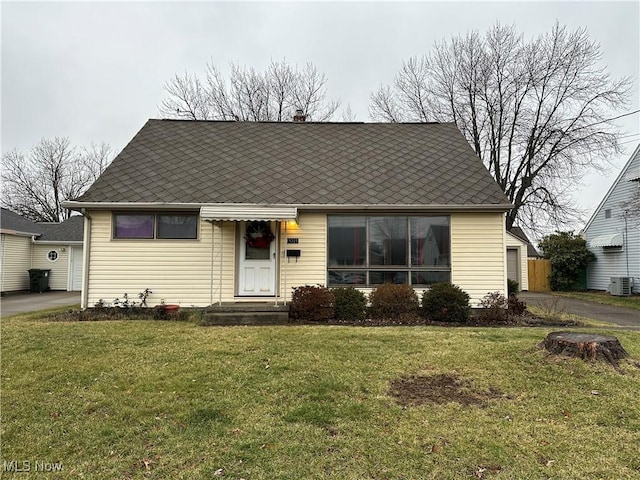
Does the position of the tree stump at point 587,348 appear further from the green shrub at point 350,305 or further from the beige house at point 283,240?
the beige house at point 283,240

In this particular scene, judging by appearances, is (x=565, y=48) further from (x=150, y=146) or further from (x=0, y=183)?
(x=0, y=183)

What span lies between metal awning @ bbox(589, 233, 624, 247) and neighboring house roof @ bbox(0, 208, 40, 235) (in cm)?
2633

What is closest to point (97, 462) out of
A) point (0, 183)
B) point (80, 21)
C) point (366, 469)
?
point (366, 469)

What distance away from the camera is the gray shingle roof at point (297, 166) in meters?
9.70

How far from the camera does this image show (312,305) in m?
8.62

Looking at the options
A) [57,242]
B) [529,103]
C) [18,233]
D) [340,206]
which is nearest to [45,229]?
[57,242]

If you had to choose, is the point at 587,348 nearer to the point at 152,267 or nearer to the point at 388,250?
the point at 388,250

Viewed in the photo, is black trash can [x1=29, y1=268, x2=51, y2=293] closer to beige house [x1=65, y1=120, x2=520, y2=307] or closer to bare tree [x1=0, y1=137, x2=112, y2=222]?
beige house [x1=65, y1=120, x2=520, y2=307]

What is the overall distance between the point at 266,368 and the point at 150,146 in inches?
364

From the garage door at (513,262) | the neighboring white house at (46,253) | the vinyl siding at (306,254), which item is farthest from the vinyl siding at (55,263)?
the garage door at (513,262)

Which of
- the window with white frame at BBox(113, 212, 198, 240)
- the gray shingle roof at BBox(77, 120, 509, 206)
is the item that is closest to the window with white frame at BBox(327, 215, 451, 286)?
the gray shingle roof at BBox(77, 120, 509, 206)

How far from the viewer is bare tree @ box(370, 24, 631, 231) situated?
18.6 m

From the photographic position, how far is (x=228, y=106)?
25.0 m

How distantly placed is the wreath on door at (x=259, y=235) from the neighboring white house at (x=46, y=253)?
12.8 metres
